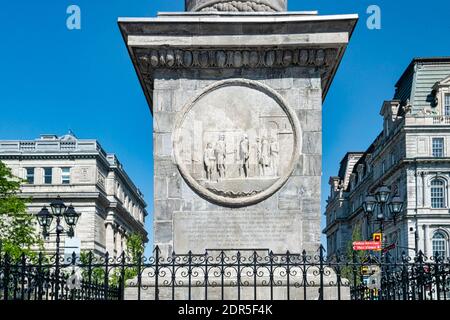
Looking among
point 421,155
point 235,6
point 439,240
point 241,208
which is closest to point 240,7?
point 235,6

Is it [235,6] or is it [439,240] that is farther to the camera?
[439,240]

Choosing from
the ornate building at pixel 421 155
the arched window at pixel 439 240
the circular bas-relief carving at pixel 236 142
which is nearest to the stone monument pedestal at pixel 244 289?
the circular bas-relief carving at pixel 236 142

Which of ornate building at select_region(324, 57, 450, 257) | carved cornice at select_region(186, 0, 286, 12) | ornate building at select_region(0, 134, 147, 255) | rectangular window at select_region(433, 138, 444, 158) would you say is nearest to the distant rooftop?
ornate building at select_region(0, 134, 147, 255)

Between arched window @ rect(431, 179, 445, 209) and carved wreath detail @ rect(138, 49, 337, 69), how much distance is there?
5652cm

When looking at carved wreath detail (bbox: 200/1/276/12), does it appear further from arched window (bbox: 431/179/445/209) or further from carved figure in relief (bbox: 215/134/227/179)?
arched window (bbox: 431/179/445/209)

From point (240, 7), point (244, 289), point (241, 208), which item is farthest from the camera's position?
point (240, 7)

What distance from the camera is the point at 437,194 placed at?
229 ft

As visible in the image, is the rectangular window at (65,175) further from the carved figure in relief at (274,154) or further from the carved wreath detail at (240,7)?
the carved figure in relief at (274,154)

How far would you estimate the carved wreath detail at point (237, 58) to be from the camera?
1575cm

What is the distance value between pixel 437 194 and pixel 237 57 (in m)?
57.4

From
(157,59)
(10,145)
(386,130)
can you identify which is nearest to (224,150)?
(157,59)

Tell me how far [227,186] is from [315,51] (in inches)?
129

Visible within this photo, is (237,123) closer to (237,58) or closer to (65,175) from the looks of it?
(237,58)

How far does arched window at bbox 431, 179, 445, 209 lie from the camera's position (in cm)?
6962
